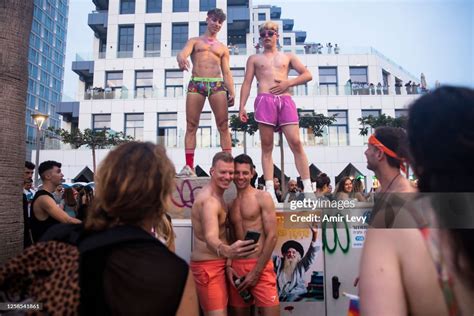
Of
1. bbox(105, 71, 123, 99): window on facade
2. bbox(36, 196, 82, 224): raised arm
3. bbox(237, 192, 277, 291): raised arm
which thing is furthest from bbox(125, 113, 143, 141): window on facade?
bbox(237, 192, 277, 291): raised arm

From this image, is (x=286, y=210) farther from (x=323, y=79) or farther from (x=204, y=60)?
(x=323, y=79)

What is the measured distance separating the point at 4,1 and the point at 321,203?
4685 mm

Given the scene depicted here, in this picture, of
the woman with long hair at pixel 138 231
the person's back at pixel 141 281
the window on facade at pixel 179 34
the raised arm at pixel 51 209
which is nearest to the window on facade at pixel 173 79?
the window on facade at pixel 179 34

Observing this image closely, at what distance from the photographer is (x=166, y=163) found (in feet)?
5.28

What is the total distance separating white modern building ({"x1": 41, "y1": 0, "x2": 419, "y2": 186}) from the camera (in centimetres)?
2714

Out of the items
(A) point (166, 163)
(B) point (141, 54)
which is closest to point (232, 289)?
(A) point (166, 163)

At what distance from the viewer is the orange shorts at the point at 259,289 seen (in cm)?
341

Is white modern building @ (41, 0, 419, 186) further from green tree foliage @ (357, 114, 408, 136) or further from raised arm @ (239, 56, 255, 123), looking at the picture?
raised arm @ (239, 56, 255, 123)

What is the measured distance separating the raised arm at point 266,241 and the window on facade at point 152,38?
100 feet

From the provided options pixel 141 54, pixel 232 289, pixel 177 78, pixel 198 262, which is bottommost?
pixel 232 289

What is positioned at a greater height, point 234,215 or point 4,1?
point 4,1

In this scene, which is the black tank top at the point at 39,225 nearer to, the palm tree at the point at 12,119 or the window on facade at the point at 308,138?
the palm tree at the point at 12,119

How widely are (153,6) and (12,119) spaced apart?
3171 centimetres

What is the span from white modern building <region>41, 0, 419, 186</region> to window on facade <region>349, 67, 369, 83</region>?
9cm
